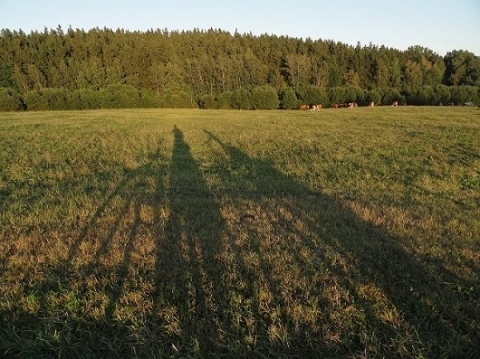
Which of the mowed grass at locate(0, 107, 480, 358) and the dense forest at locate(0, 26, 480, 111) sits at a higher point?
the dense forest at locate(0, 26, 480, 111)

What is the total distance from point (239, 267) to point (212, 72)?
102 meters

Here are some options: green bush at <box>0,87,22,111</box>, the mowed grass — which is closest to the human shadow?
the mowed grass

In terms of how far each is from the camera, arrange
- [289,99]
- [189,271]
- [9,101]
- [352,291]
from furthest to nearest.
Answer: [289,99] → [9,101] → [189,271] → [352,291]

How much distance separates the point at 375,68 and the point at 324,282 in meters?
119

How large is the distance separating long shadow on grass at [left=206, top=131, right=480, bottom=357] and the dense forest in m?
69.4

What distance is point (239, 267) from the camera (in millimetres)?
5047

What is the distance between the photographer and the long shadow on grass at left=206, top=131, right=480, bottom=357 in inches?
142

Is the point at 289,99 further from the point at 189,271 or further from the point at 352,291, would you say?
the point at 352,291

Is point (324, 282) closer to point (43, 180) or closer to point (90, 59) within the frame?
point (43, 180)

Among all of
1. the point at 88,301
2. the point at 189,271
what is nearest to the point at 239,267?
the point at 189,271

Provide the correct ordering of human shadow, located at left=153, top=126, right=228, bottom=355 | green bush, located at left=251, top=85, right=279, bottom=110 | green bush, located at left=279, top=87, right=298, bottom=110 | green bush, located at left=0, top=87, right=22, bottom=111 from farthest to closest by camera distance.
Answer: green bush, located at left=279, top=87, right=298, bottom=110, green bush, located at left=251, top=85, right=279, bottom=110, green bush, located at left=0, top=87, right=22, bottom=111, human shadow, located at left=153, top=126, right=228, bottom=355

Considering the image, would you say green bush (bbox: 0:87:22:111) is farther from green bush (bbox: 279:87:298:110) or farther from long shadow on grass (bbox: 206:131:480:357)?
long shadow on grass (bbox: 206:131:480:357)

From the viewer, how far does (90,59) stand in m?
91.1

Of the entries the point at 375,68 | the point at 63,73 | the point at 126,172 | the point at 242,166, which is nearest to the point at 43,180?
the point at 126,172
